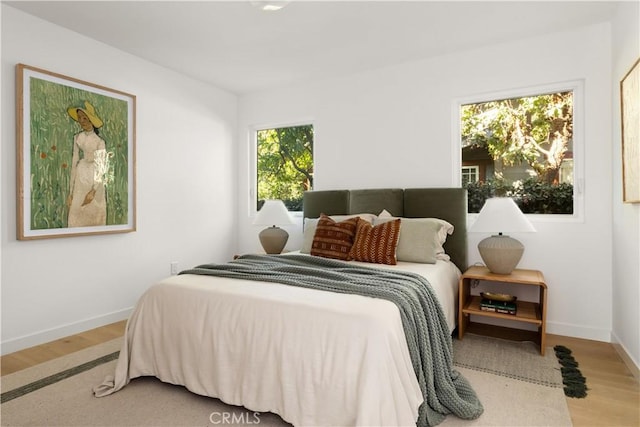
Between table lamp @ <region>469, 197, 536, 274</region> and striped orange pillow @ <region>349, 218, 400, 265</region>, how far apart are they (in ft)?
2.09

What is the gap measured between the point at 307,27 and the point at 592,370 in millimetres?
3194

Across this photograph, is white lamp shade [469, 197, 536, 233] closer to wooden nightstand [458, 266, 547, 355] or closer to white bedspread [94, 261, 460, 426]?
wooden nightstand [458, 266, 547, 355]

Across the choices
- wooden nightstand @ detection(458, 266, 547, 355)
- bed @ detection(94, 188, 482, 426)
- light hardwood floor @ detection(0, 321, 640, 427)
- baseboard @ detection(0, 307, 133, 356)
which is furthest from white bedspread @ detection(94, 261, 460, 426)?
wooden nightstand @ detection(458, 266, 547, 355)

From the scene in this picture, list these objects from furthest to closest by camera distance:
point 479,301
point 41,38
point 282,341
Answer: point 479,301 → point 41,38 → point 282,341

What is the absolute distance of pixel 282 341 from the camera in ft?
5.57

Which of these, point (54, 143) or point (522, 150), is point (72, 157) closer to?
point (54, 143)

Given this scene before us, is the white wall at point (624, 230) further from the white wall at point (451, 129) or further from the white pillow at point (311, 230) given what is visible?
the white pillow at point (311, 230)

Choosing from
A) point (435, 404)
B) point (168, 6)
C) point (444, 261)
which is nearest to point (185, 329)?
point (435, 404)

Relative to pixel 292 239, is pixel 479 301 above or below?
below

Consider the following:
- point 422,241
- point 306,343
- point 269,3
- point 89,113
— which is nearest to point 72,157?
point 89,113

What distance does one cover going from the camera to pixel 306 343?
5.39 ft

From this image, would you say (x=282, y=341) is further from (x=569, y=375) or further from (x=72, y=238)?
(x=72, y=238)

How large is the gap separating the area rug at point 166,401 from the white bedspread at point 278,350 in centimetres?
9

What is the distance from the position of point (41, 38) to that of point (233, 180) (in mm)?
2364
